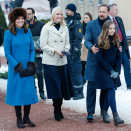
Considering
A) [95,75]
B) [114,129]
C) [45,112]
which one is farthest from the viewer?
[45,112]

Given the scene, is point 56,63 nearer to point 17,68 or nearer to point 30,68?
point 30,68

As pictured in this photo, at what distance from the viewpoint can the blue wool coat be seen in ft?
17.8

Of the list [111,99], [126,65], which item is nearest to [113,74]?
[111,99]

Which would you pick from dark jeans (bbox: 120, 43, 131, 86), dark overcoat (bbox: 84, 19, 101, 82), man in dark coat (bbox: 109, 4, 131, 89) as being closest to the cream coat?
dark overcoat (bbox: 84, 19, 101, 82)

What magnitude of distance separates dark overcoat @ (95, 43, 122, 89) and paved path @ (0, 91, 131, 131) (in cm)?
63

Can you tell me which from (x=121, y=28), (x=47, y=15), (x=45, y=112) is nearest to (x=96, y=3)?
(x=47, y=15)

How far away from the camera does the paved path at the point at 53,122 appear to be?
5.40 meters

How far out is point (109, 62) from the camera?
5578 mm

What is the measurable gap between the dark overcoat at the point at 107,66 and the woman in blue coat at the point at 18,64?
1016 mm

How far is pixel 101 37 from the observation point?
5570 millimetres

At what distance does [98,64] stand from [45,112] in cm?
157

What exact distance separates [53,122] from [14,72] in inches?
41.7

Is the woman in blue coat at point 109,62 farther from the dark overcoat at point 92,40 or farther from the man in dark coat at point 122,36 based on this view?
the man in dark coat at point 122,36

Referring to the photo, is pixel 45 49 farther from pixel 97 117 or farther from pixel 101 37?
pixel 97 117
